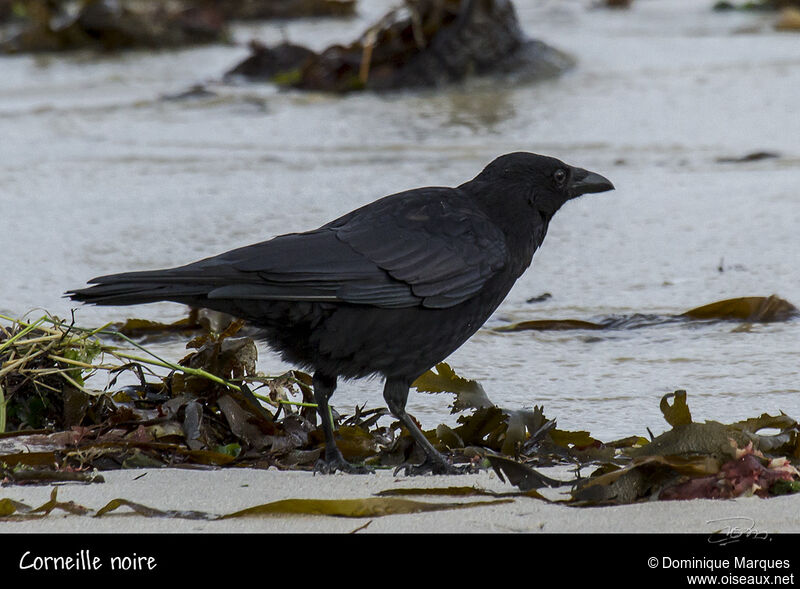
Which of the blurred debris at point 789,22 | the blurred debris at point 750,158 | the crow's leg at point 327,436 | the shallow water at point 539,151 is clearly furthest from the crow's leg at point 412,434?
the blurred debris at point 789,22

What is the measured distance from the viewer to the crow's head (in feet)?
13.4

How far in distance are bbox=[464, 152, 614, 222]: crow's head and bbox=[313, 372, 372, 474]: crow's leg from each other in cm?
81

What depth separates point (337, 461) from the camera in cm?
356

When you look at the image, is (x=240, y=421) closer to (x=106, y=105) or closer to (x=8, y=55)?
(x=106, y=105)

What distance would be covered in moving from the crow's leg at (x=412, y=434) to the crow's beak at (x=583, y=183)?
1000 millimetres

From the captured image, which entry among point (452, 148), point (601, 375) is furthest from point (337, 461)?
point (452, 148)

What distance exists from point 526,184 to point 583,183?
0.28 metres

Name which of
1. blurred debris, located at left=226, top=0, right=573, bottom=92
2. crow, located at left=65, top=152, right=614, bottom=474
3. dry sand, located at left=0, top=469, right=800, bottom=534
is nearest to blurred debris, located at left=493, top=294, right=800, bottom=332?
crow, located at left=65, top=152, right=614, bottom=474

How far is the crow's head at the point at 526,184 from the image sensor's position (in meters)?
4.09

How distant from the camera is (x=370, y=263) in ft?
12.2

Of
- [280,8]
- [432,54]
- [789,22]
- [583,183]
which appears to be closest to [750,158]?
[432,54]

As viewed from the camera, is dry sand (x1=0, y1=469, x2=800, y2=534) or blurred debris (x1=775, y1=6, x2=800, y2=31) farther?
blurred debris (x1=775, y1=6, x2=800, y2=31)
